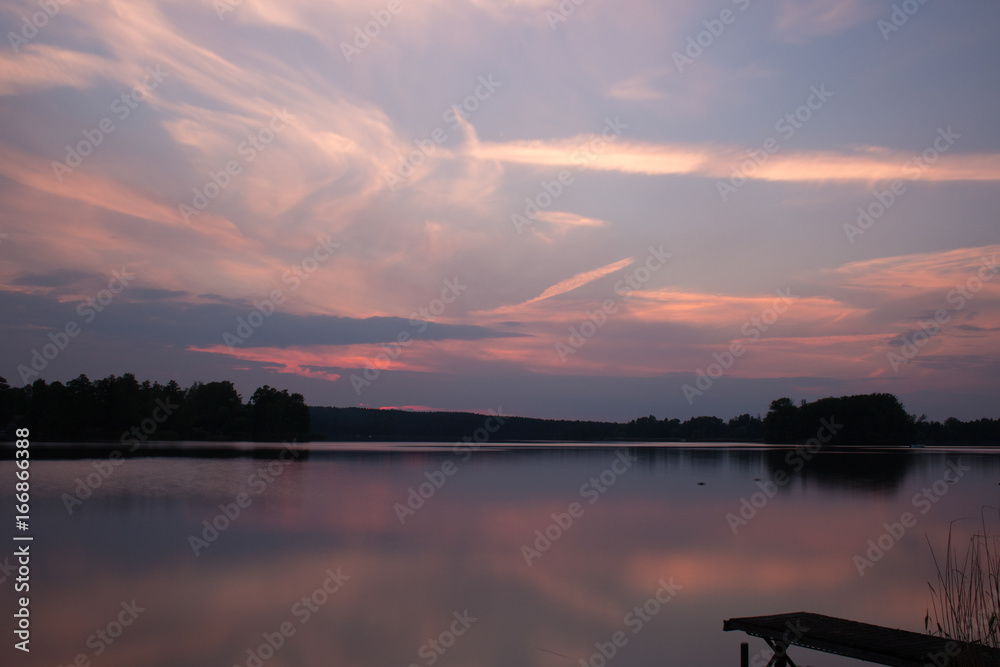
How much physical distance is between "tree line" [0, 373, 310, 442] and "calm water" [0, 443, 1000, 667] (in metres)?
60.6

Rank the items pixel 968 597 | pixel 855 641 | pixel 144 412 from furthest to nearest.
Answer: pixel 144 412
pixel 855 641
pixel 968 597

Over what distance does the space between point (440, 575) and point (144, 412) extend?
8393 cm

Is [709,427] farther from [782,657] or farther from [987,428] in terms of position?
[782,657]

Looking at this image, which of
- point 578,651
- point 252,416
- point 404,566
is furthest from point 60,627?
point 252,416

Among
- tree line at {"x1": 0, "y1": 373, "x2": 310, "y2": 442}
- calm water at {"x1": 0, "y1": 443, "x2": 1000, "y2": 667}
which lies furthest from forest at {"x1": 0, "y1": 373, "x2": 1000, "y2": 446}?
calm water at {"x1": 0, "y1": 443, "x2": 1000, "y2": 667}

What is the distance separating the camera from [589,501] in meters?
24.0

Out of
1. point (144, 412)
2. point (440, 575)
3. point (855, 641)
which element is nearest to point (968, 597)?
point (855, 641)

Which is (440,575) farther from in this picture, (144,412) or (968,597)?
(144,412)

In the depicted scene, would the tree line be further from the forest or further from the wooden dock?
the wooden dock

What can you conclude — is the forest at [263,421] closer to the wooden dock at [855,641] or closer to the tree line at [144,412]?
the tree line at [144,412]

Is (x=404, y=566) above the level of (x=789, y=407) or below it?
below

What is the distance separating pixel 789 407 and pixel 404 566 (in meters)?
125

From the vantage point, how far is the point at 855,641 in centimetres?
743

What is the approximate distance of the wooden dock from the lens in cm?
671
